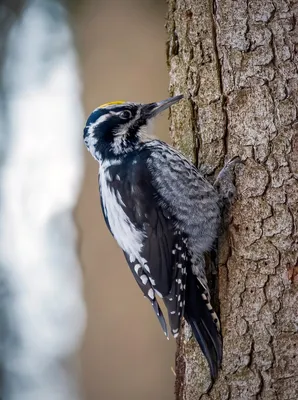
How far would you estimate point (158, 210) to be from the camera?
260 centimetres

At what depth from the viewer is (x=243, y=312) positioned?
2236 millimetres

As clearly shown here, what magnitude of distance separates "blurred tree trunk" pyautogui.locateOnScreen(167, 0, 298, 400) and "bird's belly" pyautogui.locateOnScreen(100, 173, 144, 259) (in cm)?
42

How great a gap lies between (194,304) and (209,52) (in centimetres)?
109

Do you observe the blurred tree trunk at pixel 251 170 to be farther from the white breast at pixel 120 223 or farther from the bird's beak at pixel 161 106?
the white breast at pixel 120 223

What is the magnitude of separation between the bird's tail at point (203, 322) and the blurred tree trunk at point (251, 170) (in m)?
0.04

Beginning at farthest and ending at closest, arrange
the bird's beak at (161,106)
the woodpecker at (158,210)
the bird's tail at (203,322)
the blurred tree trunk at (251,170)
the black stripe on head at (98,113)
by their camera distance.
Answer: the black stripe on head at (98,113)
the bird's beak at (161,106)
the woodpecker at (158,210)
the bird's tail at (203,322)
the blurred tree trunk at (251,170)

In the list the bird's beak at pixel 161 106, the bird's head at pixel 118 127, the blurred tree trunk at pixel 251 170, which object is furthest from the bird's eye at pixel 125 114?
the blurred tree trunk at pixel 251 170

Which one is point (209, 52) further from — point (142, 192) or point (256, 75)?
point (142, 192)

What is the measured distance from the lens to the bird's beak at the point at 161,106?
2.55 meters

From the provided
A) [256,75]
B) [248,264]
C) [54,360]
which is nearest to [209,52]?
[256,75]

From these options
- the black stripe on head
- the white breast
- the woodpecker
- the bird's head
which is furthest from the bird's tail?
the black stripe on head

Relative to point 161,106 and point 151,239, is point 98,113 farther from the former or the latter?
point 151,239

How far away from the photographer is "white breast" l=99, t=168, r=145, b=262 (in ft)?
8.53

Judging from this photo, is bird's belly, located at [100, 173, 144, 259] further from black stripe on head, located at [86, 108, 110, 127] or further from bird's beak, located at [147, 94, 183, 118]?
bird's beak, located at [147, 94, 183, 118]
